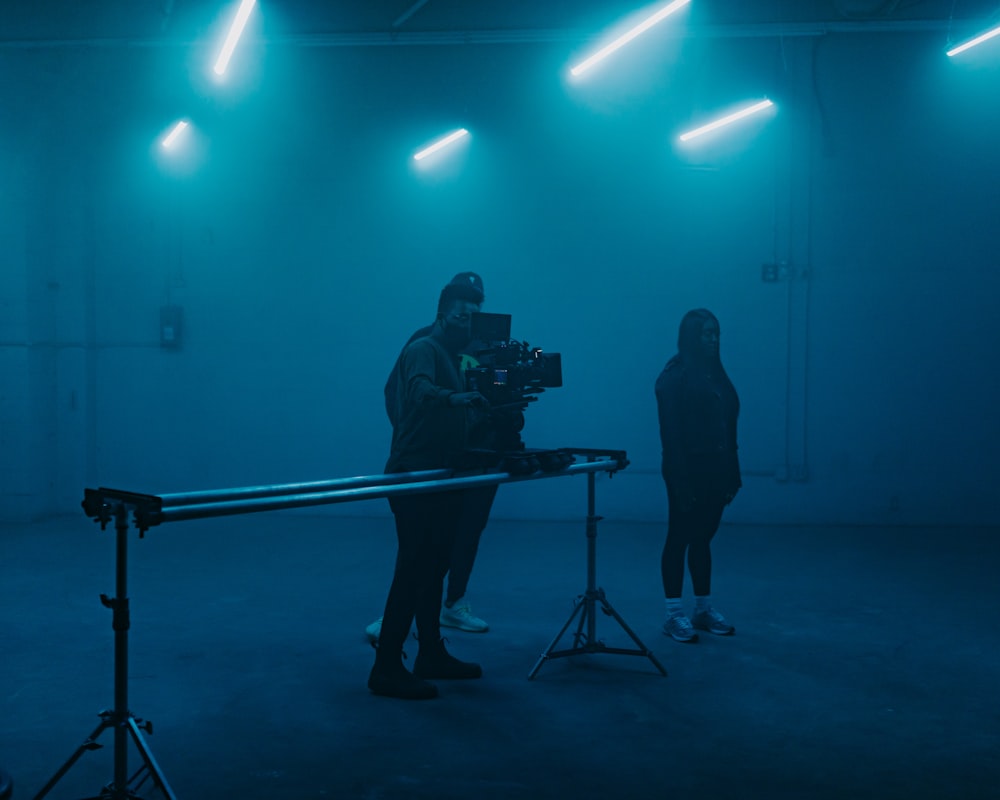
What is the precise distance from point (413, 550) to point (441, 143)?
455cm

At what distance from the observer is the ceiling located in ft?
22.1

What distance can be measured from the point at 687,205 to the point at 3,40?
535cm

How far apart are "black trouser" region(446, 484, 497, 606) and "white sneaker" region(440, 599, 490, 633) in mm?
39

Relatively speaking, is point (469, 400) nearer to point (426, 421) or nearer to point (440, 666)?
point (426, 421)

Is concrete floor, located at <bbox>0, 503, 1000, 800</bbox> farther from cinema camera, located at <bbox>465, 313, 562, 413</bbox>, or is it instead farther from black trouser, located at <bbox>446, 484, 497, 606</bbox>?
cinema camera, located at <bbox>465, 313, 562, 413</bbox>

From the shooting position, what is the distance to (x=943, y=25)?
670 centimetres

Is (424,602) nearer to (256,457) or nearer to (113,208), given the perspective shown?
(256,457)

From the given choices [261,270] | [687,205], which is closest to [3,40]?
[261,270]

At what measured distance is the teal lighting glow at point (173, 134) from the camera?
7.25 m

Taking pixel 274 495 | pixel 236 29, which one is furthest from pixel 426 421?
pixel 236 29

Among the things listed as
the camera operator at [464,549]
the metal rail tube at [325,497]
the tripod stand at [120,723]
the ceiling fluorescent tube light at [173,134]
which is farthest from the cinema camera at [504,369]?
the ceiling fluorescent tube light at [173,134]

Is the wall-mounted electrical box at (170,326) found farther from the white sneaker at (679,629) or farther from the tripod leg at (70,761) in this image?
the tripod leg at (70,761)

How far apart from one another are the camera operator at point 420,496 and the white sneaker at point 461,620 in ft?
2.61

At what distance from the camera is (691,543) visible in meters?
4.14
